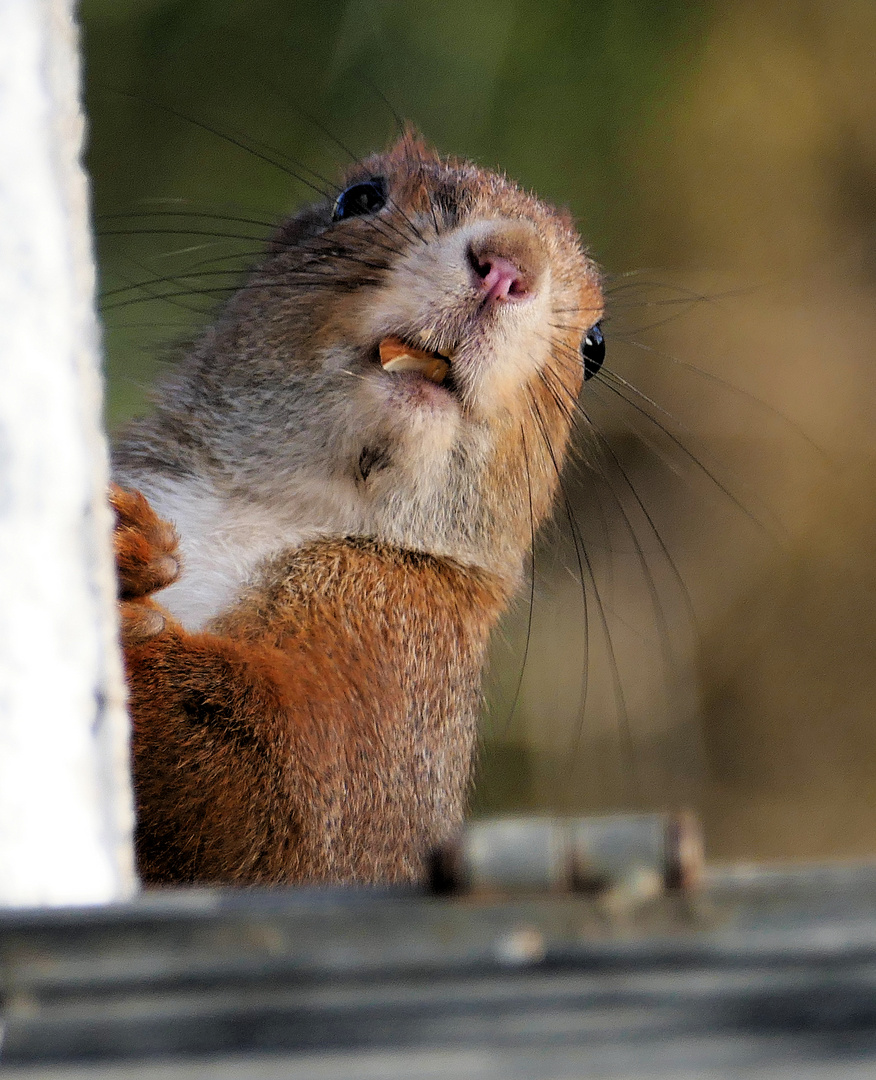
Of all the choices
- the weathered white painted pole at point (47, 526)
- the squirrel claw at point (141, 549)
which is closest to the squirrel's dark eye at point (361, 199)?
the squirrel claw at point (141, 549)

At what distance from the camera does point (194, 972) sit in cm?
35

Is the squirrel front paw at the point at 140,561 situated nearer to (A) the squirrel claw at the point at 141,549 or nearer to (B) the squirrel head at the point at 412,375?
(A) the squirrel claw at the point at 141,549

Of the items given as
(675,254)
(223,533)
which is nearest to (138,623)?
(223,533)

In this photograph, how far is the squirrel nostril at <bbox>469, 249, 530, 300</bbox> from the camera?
3.87 ft

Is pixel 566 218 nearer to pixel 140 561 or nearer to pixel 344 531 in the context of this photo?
pixel 344 531

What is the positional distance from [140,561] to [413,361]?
14.3 inches

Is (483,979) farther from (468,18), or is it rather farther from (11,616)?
(468,18)

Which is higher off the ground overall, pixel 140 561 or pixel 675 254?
pixel 675 254

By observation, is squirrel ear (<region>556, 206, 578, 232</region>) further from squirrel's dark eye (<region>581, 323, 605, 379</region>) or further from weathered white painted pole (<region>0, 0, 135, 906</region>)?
weathered white painted pole (<region>0, 0, 135, 906</region>)

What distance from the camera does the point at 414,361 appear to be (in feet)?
4.00

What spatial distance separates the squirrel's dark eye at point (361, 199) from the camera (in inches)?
62.7

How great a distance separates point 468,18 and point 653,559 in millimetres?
1320

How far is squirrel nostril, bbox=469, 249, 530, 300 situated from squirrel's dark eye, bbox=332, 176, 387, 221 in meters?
0.41

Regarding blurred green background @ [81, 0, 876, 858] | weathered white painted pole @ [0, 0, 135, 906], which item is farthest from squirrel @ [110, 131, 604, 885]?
blurred green background @ [81, 0, 876, 858]
